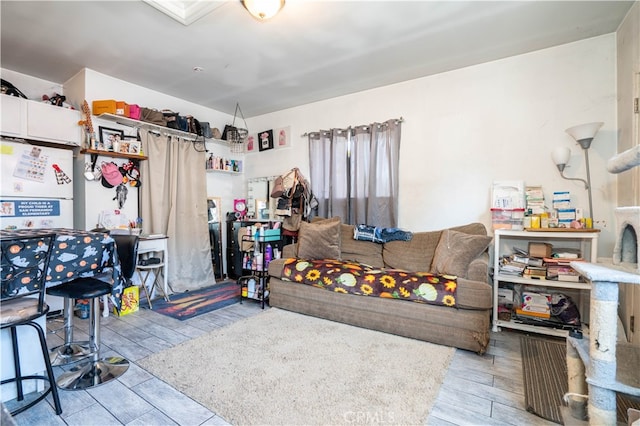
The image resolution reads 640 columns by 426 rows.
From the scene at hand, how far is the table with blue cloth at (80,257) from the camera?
1.62m

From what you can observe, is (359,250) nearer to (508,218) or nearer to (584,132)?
(508,218)

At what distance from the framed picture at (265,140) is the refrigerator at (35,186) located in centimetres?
235

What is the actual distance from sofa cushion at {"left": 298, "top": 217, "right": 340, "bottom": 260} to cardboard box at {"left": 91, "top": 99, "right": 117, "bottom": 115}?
2461 millimetres

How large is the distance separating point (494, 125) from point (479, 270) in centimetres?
157

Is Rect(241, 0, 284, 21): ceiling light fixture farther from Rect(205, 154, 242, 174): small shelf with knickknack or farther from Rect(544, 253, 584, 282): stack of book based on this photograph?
Rect(544, 253, 584, 282): stack of book

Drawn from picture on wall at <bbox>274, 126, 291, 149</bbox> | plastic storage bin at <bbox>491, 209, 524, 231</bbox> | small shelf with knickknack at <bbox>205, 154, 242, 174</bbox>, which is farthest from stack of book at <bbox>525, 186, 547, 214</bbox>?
small shelf with knickknack at <bbox>205, 154, 242, 174</bbox>

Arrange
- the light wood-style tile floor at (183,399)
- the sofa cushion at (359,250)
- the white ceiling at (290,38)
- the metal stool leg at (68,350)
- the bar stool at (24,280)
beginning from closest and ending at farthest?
the bar stool at (24,280) → the light wood-style tile floor at (183,399) → the metal stool leg at (68,350) → the white ceiling at (290,38) → the sofa cushion at (359,250)

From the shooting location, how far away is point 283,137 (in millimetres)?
4355

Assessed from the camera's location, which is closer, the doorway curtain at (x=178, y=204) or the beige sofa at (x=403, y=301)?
the beige sofa at (x=403, y=301)

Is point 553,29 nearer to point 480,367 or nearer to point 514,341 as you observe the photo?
point 514,341

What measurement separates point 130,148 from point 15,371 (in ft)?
7.99

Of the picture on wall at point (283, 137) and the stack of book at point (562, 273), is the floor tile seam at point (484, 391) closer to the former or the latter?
the stack of book at point (562, 273)

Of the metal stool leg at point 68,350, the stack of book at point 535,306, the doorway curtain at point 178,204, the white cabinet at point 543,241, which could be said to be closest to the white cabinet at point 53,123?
the doorway curtain at point 178,204

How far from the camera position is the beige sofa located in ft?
7.21
